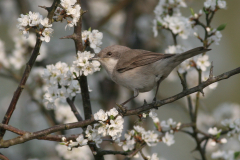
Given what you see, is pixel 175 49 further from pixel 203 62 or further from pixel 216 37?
pixel 216 37

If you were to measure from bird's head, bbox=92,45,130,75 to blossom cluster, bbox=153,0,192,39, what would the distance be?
0.63 meters

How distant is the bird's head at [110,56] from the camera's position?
390 centimetres

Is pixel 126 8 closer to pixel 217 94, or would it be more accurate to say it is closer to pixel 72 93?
pixel 72 93

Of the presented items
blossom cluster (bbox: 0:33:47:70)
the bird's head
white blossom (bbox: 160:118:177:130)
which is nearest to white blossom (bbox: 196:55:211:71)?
white blossom (bbox: 160:118:177:130)

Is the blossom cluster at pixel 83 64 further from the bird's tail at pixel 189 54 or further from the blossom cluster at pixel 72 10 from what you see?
the bird's tail at pixel 189 54

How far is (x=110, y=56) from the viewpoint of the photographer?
4.04 meters

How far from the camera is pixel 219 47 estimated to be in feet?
32.2

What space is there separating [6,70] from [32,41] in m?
0.58

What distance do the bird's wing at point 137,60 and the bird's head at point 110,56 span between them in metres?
0.19

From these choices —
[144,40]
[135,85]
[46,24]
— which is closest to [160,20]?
[135,85]

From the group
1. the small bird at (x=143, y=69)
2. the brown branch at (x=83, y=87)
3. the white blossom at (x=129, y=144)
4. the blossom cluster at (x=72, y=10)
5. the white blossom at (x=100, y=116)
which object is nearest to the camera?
the white blossom at (x=100, y=116)

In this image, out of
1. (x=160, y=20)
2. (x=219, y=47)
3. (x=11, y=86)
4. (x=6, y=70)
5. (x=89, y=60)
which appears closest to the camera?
(x=89, y=60)

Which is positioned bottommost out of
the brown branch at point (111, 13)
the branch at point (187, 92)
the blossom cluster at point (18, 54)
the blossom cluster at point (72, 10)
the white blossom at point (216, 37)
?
the branch at point (187, 92)

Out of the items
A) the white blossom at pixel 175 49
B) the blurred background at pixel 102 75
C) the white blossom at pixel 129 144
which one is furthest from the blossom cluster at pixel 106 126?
the blurred background at pixel 102 75
